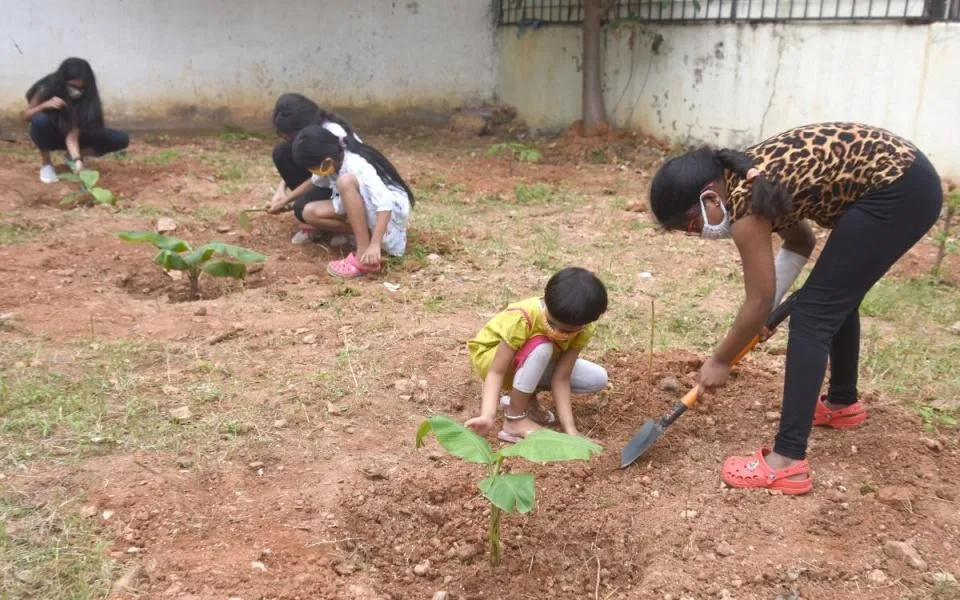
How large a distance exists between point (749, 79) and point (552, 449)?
6168 millimetres

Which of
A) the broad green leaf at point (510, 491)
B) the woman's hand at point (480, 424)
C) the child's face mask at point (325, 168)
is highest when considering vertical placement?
the child's face mask at point (325, 168)

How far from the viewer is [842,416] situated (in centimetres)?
295

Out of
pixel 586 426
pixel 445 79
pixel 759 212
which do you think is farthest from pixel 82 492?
pixel 445 79

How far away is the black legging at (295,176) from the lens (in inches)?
200

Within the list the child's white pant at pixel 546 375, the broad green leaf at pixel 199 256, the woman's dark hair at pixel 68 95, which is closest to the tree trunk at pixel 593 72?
the woman's dark hair at pixel 68 95

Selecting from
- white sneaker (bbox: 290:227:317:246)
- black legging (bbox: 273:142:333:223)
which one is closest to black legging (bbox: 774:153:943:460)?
black legging (bbox: 273:142:333:223)

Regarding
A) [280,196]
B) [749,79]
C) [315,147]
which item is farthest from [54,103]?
[749,79]

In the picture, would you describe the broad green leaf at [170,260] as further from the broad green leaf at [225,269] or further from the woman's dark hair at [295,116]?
the woman's dark hair at [295,116]

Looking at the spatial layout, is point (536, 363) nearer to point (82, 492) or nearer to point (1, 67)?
point (82, 492)

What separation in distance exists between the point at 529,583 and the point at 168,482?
113 cm

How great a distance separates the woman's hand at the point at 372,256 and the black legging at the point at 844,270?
8.33ft

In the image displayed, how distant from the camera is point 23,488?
2.48m

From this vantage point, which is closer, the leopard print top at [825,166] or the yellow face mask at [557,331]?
the leopard print top at [825,166]

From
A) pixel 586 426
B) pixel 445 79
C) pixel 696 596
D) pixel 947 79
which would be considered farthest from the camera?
pixel 445 79
